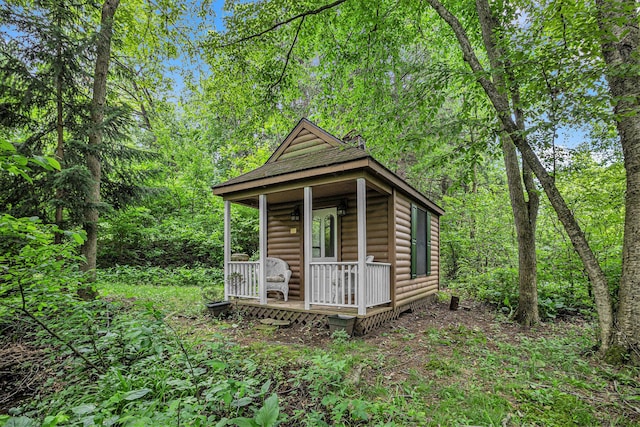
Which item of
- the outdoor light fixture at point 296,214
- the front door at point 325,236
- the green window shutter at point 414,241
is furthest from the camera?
the outdoor light fixture at point 296,214

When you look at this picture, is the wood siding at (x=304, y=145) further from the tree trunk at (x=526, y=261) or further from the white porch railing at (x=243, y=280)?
the tree trunk at (x=526, y=261)

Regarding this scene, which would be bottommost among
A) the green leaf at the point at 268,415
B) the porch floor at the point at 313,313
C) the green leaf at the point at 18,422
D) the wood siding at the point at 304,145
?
the porch floor at the point at 313,313

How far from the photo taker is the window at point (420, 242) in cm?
698

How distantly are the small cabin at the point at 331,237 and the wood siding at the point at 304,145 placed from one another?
0.08 feet

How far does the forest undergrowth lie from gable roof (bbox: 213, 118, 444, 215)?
8.89 ft

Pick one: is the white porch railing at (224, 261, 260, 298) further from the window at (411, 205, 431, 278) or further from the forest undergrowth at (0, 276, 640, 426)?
the window at (411, 205, 431, 278)

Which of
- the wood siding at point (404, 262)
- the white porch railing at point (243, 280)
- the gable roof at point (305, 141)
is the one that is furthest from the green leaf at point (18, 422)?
the gable roof at point (305, 141)

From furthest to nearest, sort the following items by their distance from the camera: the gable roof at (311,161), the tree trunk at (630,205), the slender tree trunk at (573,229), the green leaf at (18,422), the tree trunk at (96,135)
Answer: the tree trunk at (96,135) < the gable roof at (311,161) < the slender tree trunk at (573,229) < the tree trunk at (630,205) < the green leaf at (18,422)

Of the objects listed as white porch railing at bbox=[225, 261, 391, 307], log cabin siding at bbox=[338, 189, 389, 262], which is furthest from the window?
white porch railing at bbox=[225, 261, 391, 307]

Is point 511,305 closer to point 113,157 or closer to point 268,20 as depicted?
point 268,20

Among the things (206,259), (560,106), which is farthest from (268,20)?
(206,259)

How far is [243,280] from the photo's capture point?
21.1 ft

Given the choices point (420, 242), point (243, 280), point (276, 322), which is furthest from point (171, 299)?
point (420, 242)

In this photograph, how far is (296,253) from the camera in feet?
24.6
